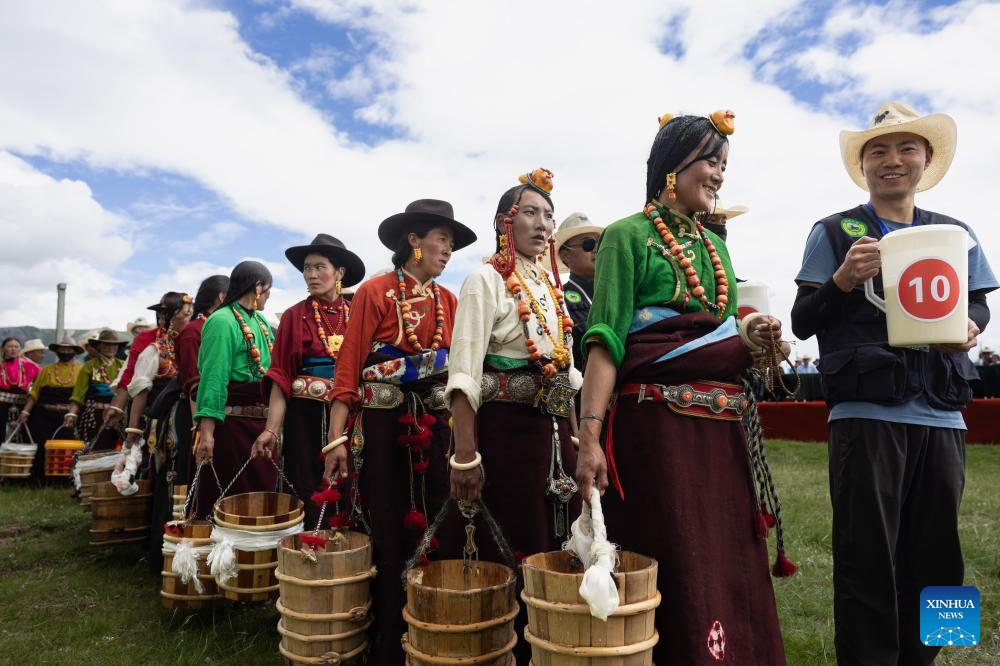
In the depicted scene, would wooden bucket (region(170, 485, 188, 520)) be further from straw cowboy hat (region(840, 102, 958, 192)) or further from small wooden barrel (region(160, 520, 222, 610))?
straw cowboy hat (region(840, 102, 958, 192))

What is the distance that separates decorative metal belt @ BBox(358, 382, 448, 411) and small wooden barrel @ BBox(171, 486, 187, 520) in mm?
2188

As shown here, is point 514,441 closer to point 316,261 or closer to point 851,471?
point 851,471

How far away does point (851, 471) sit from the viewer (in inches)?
101

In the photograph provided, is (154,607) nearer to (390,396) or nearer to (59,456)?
(390,396)

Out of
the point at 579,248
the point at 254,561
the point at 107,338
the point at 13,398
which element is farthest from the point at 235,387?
the point at 13,398

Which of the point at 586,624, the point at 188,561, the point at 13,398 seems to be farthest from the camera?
the point at 13,398

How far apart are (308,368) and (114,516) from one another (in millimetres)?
2530

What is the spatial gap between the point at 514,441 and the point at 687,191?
118 cm

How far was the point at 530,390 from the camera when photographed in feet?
9.42

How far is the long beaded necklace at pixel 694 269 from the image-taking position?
2266 mm

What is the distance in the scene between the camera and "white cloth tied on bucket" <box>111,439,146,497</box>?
5.49m

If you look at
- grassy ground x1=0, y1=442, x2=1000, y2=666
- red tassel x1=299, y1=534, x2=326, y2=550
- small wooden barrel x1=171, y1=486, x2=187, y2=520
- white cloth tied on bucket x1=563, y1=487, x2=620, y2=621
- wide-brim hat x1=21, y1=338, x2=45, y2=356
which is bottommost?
grassy ground x1=0, y1=442, x2=1000, y2=666

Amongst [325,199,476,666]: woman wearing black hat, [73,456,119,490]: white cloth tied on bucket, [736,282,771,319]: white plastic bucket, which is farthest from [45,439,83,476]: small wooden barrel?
[736,282,771,319]: white plastic bucket

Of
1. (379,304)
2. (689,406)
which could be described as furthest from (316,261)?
(689,406)
